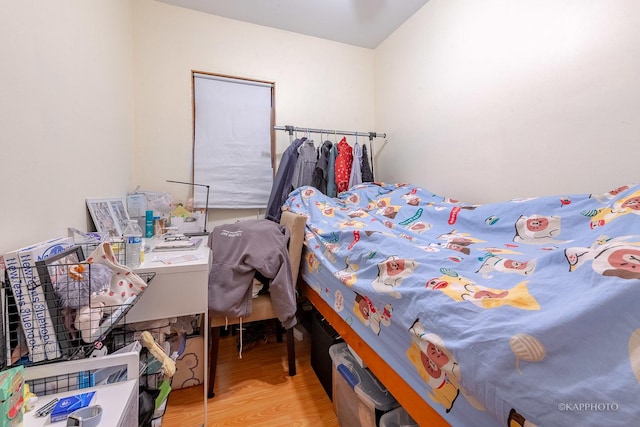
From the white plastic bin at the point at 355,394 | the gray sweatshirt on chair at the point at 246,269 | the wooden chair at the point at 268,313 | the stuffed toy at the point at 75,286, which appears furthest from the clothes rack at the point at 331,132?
the stuffed toy at the point at 75,286

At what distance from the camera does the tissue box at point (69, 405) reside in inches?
22.0

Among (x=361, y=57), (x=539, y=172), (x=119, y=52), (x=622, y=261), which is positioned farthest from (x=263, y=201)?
(x=622, y=261)

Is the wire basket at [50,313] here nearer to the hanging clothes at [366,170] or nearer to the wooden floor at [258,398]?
the wooden floor at [258,398]

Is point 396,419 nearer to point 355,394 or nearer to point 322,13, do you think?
point 355,394

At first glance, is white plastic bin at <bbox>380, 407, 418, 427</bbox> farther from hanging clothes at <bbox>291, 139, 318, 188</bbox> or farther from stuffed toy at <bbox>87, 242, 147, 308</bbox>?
hanging clothes at <bbox>291, 139, 318, 188</bbox>

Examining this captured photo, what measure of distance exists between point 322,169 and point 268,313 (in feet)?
4.23

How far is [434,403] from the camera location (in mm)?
668

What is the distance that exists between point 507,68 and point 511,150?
48 cm

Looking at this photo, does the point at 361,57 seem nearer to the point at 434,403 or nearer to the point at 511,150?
the point at 511,150

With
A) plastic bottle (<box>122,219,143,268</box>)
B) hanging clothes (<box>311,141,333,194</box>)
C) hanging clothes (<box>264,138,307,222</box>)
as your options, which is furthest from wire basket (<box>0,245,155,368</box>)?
hanging clothes (<box>311,141,333,194</box>)

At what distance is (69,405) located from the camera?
0.58 m

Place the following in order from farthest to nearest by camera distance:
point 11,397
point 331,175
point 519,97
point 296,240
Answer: point 331,175 → point 296,240 → point 519,97 → point 11,397

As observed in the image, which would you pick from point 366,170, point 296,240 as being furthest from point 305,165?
point 296,240

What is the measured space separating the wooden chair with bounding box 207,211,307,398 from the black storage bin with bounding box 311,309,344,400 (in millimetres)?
134
